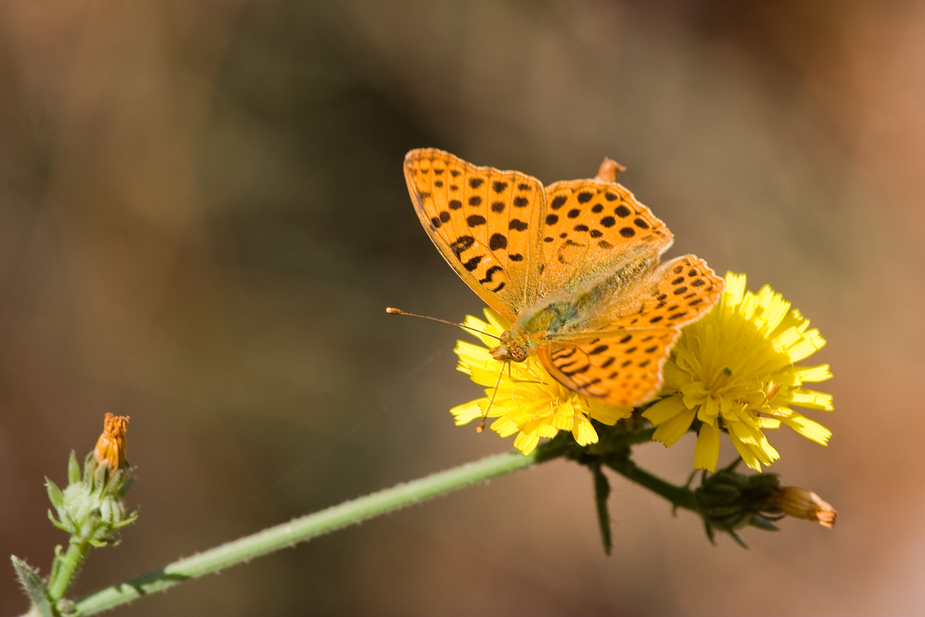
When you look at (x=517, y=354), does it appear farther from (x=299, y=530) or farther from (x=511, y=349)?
(x=299, y=530)

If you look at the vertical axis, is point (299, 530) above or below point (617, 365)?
below

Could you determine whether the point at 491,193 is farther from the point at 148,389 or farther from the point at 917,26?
the point at 917,26

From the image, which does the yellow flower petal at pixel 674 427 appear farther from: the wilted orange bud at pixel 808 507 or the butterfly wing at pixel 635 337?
the wilted orange bud at pixel 808 507

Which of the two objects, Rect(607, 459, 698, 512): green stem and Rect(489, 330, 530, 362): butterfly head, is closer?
Rect(489, 330, 530, 362): butterfly head

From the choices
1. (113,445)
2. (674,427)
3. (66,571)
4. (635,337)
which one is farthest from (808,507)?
(66,571)

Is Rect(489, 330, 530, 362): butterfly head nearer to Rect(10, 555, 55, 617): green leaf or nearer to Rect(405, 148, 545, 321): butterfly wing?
Rect(405, 148, 545, 321): butterfly wing

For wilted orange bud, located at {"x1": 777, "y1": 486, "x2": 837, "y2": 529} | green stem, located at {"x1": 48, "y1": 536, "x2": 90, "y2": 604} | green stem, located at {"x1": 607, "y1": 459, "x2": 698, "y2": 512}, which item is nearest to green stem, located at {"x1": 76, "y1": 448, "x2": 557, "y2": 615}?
green stem, located at {"x1": 48, "y1": 536, "x2": 90, "y2": 604}
